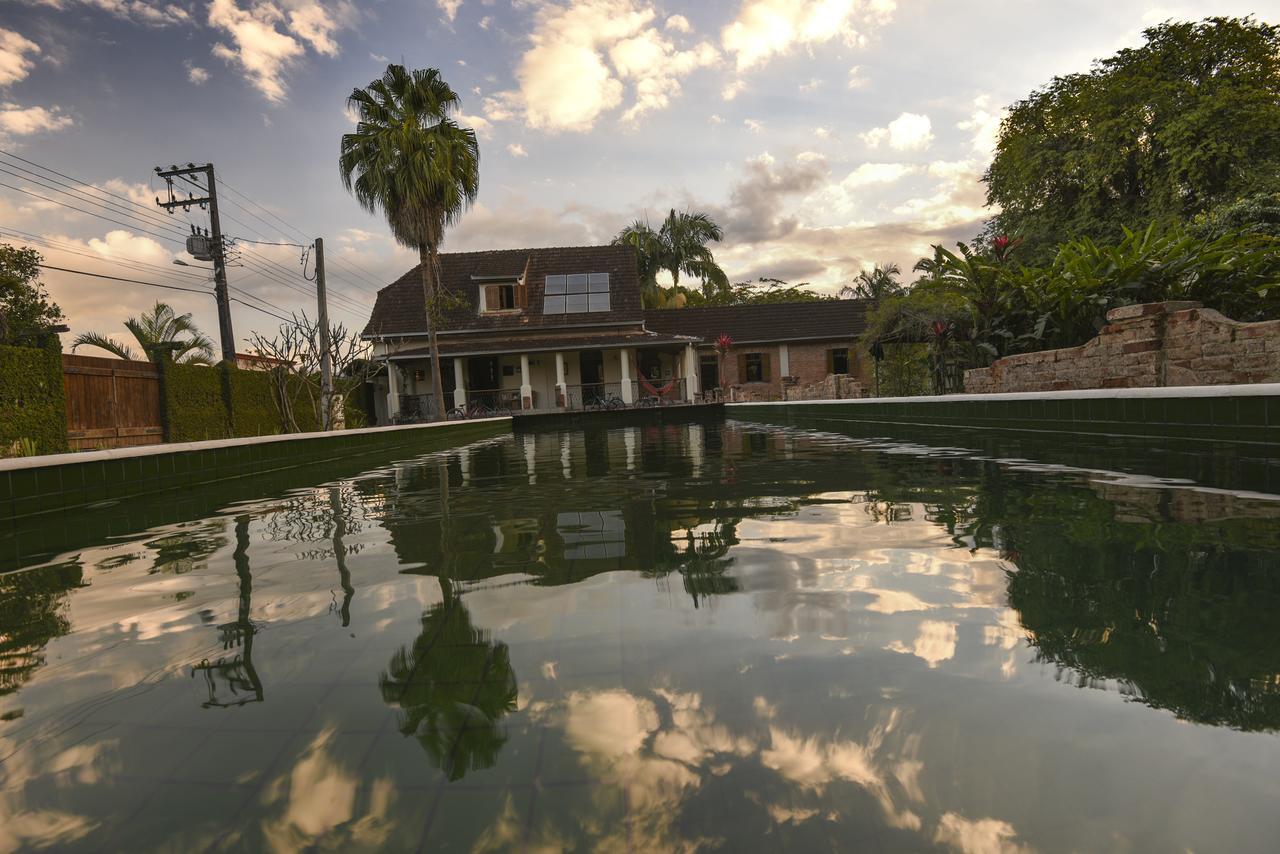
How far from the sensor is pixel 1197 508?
3.16 metres

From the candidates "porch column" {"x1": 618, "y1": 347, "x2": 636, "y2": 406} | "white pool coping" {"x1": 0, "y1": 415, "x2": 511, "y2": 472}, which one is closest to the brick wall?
"porch column" {"x1": 618, "y1": 347, "x2": 636, "y2": 406}

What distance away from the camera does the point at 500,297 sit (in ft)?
93.2

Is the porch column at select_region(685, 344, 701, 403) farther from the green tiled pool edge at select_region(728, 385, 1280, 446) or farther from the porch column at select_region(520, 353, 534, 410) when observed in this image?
the green tiled pool edge at select_region(728, 385, 1280, 446)

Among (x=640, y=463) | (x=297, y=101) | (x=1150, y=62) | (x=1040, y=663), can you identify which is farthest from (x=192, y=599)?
(x=1150, y=62)

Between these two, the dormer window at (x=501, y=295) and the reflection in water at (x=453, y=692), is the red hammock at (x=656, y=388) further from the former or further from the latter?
the reflection in water at (x=453, y=692)

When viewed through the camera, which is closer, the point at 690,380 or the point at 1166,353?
the point at 1166,353

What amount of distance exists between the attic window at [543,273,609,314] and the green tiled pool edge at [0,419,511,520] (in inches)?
702

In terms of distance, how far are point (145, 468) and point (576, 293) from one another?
77.0 ft

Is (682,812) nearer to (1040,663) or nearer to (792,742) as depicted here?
(792,742)

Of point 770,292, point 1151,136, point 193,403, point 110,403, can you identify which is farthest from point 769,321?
point 110,403

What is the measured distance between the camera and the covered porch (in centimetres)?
2442

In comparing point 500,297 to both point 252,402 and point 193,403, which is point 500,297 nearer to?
point 252,402

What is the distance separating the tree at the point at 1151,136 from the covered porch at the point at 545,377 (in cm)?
1297

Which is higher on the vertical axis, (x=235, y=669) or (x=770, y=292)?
(x=770, y=292)
